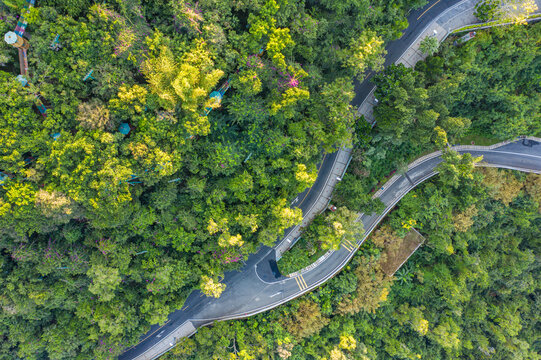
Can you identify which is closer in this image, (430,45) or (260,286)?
(430,45)

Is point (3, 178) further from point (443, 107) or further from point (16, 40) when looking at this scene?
point (443, 107)

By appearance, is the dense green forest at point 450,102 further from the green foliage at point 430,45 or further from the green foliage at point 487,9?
the green foliage at point 487,9

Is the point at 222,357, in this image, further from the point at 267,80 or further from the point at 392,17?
the point at 392,17

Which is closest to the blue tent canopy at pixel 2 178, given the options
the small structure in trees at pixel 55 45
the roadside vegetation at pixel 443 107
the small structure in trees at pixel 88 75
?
the small structure in trees at pixel 88 75

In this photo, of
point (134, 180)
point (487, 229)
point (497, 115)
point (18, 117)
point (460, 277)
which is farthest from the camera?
point (487, 229)

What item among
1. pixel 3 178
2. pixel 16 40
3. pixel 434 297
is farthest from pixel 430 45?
pixel 3 178

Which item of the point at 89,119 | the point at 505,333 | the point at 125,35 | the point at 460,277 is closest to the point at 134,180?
the point at 89,119
